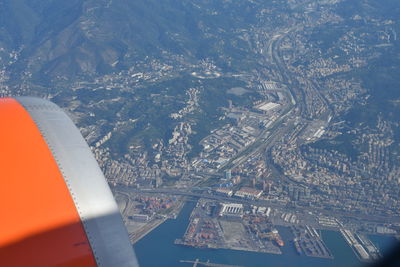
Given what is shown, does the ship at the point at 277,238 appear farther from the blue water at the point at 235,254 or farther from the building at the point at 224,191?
the building at the point at 224,191

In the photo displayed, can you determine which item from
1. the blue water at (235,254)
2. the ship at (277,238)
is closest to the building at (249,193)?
the blue water at (235,254)

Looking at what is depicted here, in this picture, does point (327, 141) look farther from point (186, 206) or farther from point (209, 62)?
point (209, 62)

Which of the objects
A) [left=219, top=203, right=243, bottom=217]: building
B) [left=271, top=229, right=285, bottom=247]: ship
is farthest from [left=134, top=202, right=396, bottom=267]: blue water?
[left=219, top=203, right=243, bottom=217]: building

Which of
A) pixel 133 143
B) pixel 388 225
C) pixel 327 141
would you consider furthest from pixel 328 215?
pixel 133 143

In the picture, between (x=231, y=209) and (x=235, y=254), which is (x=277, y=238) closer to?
(x=235, y=254)

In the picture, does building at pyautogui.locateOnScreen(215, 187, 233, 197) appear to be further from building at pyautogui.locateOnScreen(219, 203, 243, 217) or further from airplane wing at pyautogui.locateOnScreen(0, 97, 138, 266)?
Result: airplane wing at pyautogui.locateOnScreen(0, 97, 138, 266)
